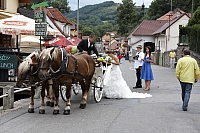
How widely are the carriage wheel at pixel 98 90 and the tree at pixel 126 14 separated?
98.7 m

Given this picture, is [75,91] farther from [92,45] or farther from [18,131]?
[18,131]

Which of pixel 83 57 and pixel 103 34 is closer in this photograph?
pixel 83 57

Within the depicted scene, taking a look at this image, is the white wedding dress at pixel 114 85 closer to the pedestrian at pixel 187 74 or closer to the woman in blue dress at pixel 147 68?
the woman in blue dress at pixel 147 68

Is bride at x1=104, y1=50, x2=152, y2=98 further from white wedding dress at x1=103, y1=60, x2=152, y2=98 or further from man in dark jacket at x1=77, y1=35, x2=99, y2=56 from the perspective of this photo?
man in dark jacket at x1=77, y1=35, x2=99, y2=56

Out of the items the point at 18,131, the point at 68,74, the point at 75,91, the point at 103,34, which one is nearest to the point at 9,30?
the point at 75,91

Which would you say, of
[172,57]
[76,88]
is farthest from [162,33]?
[76,88]

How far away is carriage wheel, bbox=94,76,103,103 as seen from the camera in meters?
12.7

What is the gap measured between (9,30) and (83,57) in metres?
5.29

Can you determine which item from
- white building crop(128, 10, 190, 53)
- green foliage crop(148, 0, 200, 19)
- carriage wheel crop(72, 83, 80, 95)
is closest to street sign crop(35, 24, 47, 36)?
carriage wheel crop(72, 83, 80, 95)

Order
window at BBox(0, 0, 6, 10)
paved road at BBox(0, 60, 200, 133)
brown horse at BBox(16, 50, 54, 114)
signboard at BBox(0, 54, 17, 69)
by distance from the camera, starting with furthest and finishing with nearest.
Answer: window at BBox(0, 0, 6, 10), signboard at BBox(0, 54, 17, 69), brown horse at BBox(16, 50, 54, 114), paved road at BBox(0, 60, 200, 133)

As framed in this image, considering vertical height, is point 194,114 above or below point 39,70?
below

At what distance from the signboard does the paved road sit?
236 cm

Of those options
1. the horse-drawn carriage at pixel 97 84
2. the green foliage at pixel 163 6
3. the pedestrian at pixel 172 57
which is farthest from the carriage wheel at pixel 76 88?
the green foliage at pixel 163 6

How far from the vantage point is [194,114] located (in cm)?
1059
